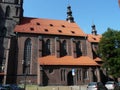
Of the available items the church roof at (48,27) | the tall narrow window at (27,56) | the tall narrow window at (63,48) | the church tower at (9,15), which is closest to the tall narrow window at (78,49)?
the church roof at (48,27)

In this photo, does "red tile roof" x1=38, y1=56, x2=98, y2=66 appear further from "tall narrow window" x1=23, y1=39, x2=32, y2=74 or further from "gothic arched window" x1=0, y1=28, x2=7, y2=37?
"gothic arched window" x1=0, y1=28, x2=7, y2=37

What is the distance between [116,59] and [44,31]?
57.0 ft

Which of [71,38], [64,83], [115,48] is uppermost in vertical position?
[71,38]

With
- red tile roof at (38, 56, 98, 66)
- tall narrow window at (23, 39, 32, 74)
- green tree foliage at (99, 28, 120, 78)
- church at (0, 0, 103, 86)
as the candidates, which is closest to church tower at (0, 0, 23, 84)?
church at (0, 0, 103, 86)

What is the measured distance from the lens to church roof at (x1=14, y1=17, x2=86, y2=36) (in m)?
45.9

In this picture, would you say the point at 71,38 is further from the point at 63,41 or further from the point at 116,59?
the point at 116,59

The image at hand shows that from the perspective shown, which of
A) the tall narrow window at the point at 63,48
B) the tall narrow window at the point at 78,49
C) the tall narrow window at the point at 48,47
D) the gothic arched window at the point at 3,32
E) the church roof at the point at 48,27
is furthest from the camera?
the tall narrow window at the point at 78,49

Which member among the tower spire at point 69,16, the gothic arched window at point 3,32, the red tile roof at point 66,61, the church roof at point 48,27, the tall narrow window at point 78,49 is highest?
the tower spire at point 69,16

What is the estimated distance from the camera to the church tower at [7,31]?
40.4 meters

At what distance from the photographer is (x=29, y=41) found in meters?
44.8

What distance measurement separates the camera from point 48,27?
161ft

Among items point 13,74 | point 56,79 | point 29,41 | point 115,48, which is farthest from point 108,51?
point 13,74

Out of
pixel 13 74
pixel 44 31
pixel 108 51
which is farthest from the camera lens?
pixel 44 31

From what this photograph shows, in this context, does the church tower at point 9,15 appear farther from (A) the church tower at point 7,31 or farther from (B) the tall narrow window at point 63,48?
(B) the tall narrow window at point 63,48
